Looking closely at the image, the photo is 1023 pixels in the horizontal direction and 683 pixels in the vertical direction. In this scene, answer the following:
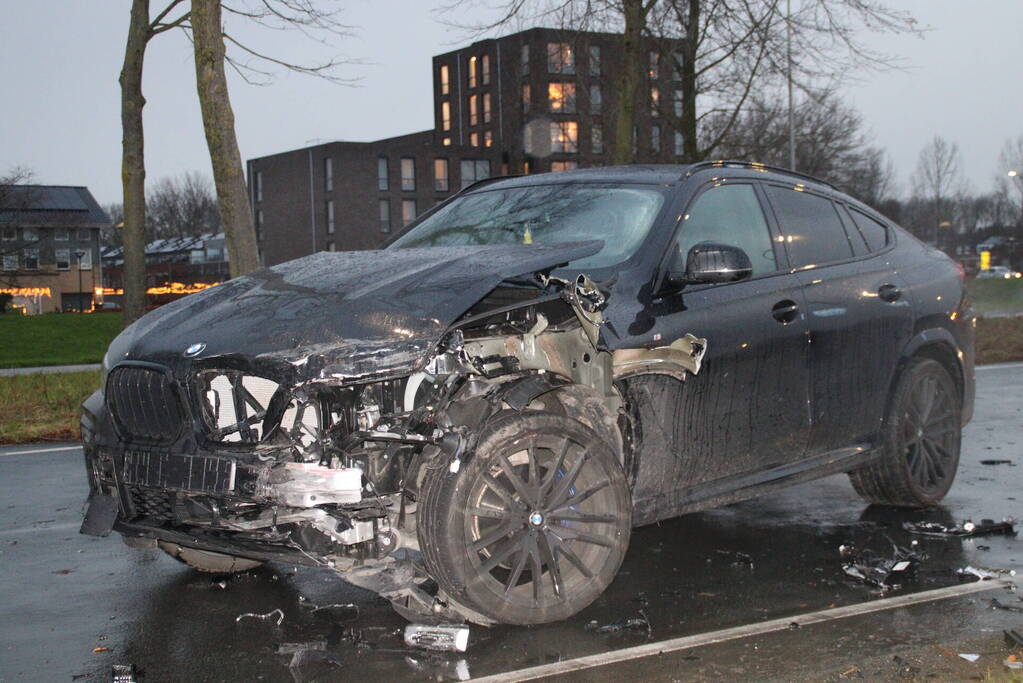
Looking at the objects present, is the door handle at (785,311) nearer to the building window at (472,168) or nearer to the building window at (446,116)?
the building window at (472,168)

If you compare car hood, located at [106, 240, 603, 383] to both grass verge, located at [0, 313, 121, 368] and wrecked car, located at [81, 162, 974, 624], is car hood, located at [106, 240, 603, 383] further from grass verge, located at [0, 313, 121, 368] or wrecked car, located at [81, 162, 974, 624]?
grass verge, located at [0, 313, 121, 368]

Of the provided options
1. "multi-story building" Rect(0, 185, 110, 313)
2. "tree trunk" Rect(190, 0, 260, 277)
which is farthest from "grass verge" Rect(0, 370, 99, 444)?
"multi-story building" Rect(0, 185, 110, 313)

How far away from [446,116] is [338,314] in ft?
299

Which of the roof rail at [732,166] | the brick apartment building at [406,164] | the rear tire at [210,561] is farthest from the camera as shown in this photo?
the brick apartment building at [406,164]

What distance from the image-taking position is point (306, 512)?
4.23m

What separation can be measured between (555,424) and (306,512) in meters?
1.00

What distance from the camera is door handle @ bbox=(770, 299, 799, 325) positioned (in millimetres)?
5676

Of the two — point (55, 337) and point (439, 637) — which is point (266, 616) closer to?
point (439, 637)

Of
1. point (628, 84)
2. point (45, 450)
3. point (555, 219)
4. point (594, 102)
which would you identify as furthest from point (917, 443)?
point (594, 102)

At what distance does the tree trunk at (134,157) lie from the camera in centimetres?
1758

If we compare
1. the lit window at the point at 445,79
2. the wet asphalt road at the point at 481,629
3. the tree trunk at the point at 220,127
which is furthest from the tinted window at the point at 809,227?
the lit window at the point at 445,79

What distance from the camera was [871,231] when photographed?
22.0ft

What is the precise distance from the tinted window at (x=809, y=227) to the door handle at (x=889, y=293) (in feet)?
0.81

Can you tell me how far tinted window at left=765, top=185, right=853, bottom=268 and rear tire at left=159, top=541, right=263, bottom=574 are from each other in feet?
10.1
